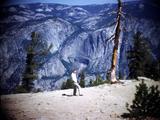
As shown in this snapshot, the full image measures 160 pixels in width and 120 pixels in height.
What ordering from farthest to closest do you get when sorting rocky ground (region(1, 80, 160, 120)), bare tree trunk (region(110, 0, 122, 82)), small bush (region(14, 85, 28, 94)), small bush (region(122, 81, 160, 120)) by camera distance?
small bush (region(14, 85, 28, 94)) → bare tree trunk (region(110, 0, 122, 82)) → small bush (region(122, 81, 160, 120)) → rocky ground (region(1, 80, 160, 120))

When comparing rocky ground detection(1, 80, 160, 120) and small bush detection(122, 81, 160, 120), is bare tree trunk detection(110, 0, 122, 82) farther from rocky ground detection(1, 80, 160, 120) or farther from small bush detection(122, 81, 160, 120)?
small bush detection(122, 81, 160, 120)

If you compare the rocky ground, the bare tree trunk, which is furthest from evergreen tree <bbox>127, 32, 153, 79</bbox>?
the rocky ground

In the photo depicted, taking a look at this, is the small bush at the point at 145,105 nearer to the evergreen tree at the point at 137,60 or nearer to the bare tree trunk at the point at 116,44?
the bare tree trunk at the point at 116,44

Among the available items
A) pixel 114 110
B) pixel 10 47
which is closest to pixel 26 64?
pixel 10 47

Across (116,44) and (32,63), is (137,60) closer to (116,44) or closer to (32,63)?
(32,63)

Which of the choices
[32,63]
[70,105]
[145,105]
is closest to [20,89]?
[32,63]

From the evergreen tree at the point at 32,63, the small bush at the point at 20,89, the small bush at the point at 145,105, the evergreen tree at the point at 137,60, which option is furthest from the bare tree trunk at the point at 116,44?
the small bush at the point at 20,89
